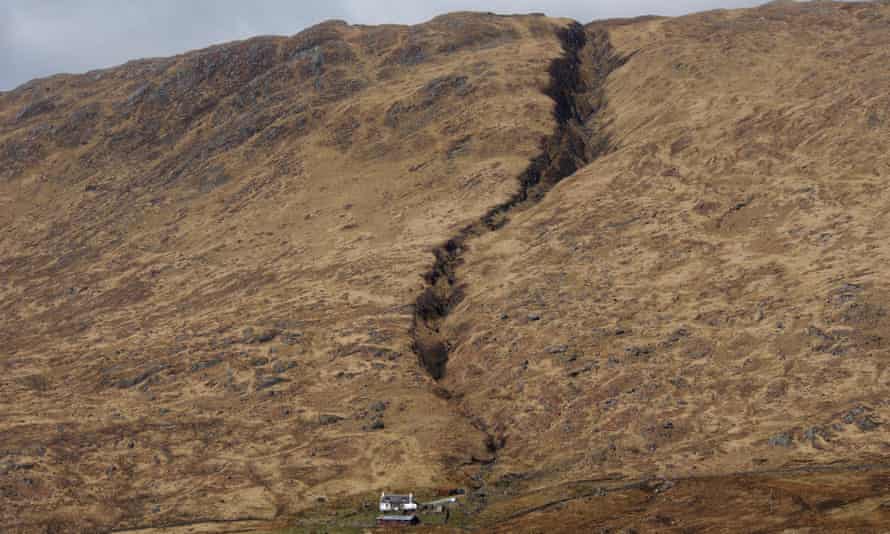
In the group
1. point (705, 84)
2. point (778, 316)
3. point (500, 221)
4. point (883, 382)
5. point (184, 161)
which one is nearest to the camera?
point (883, 382)

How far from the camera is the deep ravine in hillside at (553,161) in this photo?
65.8 metres

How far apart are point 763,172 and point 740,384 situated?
3058 centimetres

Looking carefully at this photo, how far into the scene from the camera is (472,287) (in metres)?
71.4

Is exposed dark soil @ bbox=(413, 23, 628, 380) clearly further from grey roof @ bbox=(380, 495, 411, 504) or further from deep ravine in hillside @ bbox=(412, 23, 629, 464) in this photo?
grey roof @ bbox=(380, 495, 411, 504)

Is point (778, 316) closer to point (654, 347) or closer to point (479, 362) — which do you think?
point (654, 347)

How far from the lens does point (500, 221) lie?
8144 centimetres

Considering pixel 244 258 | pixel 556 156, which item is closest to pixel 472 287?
pixel 244 258

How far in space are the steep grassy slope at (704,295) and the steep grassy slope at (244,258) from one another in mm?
6168

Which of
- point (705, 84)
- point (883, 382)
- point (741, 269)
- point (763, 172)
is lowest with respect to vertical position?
point (883, 382)

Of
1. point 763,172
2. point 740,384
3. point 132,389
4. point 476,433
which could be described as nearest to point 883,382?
point 740,384

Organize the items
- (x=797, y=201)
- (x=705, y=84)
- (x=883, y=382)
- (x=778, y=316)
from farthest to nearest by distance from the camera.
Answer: (x=705, y=84), (x=797, y=201), (x=778, y=316), (x=883, y=382)

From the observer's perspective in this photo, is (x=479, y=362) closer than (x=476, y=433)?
No

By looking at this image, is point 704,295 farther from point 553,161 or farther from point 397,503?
point 553,161

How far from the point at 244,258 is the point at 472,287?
86.3 ft
